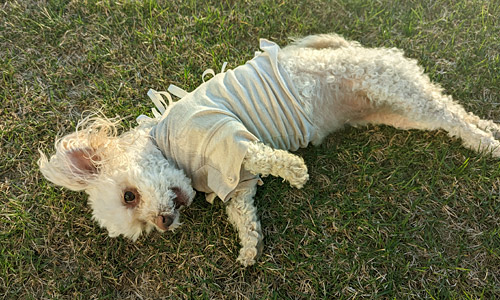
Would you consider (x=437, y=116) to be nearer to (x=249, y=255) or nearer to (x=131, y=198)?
(x=249, y=255)

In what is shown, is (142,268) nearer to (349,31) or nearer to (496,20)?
(349,31)

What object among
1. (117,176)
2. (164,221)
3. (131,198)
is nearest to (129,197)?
(131,198)

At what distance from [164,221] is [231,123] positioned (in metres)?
0.73

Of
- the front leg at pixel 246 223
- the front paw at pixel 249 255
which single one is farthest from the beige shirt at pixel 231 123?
the front paw at pixel 249 255

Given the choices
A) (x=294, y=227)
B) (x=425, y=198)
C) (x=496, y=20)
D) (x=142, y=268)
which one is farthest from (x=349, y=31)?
(x=142, y=268)

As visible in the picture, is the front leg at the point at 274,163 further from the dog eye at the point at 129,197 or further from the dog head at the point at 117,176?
the dog eye at the point at 129,197

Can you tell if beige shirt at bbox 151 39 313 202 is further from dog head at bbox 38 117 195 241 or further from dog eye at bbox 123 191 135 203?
dog eye at bbox 123 191 135 203

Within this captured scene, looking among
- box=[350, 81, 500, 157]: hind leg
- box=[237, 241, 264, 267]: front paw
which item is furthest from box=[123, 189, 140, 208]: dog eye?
box=[350, 81, 500, 157]: hind leg

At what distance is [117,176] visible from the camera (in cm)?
213

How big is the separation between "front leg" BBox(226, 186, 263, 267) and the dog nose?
44 cm

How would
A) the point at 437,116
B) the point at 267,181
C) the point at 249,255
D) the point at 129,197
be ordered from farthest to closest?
the point at 267,181 → the point at 437,116 → the point at 249,255 → the point at 129,197

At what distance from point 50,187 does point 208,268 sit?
140cm

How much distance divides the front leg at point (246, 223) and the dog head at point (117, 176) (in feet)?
1.41

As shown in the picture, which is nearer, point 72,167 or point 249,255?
point 72,167
